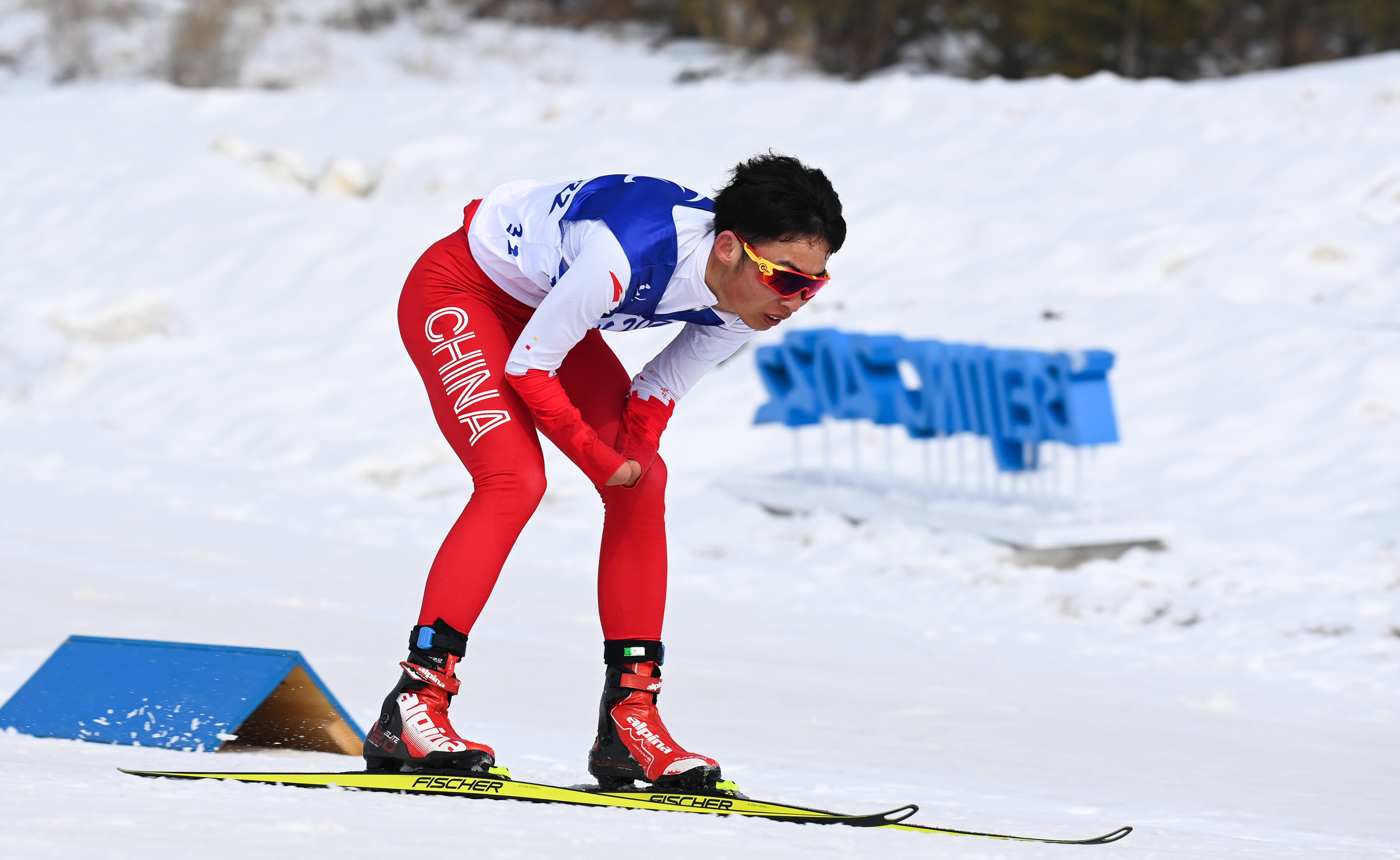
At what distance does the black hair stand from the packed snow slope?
Answer: 124 cm

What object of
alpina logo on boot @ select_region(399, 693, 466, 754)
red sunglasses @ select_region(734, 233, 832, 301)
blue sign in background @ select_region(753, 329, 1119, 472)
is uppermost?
blue sign in background @ select_region(753, 329, 1119, 472)

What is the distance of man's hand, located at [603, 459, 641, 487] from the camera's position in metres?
3.57

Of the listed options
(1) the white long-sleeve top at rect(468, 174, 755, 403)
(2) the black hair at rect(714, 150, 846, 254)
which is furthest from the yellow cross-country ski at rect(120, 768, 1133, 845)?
(2) the black hair at rect(714, 150, 846, 254)

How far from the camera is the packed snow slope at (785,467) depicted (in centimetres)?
422

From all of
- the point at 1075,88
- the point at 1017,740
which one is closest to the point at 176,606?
the point at 1017,740

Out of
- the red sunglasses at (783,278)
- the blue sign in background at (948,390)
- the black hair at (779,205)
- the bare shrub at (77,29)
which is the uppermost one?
the bare shrub at (77,29)

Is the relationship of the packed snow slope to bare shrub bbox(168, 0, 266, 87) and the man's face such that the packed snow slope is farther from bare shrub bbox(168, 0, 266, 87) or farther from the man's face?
bare shrub bbox(168, 0, 266, 87)

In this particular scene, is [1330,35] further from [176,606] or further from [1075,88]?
[176,606]

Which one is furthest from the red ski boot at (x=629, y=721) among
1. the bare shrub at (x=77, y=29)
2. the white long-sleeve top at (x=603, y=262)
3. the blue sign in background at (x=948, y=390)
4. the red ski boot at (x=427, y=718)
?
the bare shrub at (x=77, y=29)

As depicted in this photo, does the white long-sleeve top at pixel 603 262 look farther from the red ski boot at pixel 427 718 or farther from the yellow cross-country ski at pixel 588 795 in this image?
the yellow cross-country ski at pixel 588 795

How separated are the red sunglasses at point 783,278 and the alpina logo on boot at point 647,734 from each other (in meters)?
1.05

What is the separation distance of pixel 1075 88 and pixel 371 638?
1280cm

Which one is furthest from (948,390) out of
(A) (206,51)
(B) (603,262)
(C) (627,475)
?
(A) (206,51)

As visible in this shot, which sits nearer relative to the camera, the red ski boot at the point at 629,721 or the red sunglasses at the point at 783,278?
the red sunglasses at the point at 783,278
